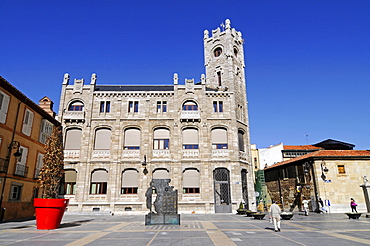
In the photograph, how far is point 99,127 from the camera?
95.8ft

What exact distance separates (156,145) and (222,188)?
8.62 meters

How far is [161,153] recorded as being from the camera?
93.6 feet

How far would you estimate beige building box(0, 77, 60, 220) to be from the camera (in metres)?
18.5

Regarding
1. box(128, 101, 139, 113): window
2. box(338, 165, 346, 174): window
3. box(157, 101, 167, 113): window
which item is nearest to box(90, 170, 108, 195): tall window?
box(128, 101, 139, 113): window

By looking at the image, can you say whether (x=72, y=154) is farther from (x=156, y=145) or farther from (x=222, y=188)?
(x=222, y=188)

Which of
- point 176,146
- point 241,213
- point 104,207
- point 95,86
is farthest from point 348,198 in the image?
point 95,86

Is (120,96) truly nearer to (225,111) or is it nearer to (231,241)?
(225,111)

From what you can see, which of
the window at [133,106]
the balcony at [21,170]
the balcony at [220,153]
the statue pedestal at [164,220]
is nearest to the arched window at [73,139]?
the window at [133,106]

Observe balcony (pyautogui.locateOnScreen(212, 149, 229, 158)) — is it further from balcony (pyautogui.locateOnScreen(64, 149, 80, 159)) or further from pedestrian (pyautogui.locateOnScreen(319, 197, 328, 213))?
balcony (pyautogui.locateOnScreen(64, 149, 80, 159))

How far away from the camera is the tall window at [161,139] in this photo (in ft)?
95.2

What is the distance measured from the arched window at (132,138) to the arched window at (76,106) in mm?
6112

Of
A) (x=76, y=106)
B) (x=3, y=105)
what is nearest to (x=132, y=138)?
(x=76, y=106)

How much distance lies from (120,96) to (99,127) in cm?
435

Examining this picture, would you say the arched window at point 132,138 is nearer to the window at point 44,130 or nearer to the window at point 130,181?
the window at point 130,181
